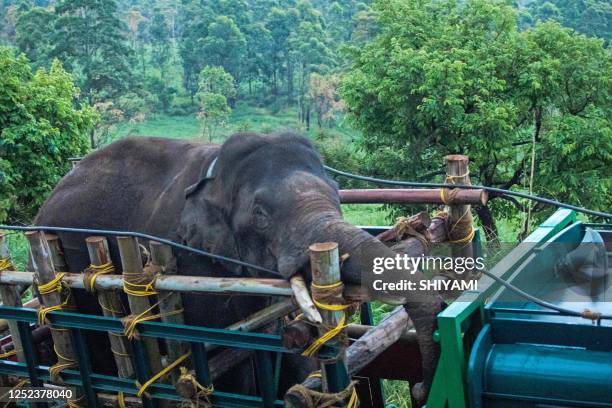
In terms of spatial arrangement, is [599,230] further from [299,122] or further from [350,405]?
[299,122]

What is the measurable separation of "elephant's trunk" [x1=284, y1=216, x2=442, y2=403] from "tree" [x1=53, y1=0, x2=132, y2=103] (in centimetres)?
2900

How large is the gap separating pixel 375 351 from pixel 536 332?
0.82 meters

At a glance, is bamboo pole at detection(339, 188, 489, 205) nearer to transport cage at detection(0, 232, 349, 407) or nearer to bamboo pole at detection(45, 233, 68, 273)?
transport cage at detection(0, 232, 349, 407)

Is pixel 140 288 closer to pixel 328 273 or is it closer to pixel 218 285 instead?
pixel 218 285

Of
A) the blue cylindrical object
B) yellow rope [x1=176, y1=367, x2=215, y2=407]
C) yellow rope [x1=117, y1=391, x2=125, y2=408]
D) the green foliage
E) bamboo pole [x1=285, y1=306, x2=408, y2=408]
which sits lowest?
the green foliage

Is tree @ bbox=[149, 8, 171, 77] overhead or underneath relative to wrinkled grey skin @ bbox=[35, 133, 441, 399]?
underneath

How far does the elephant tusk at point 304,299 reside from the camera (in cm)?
259

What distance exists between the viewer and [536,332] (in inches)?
96.3

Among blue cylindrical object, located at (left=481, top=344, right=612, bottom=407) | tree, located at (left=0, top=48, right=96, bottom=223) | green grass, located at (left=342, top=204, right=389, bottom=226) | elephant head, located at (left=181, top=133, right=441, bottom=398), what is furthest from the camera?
green grass, located at (left=342, top=204, right=389, bottom=226)

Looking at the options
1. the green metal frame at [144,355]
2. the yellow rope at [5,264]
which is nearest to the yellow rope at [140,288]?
the green metal frame at [144,355]

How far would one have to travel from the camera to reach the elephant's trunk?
273cm

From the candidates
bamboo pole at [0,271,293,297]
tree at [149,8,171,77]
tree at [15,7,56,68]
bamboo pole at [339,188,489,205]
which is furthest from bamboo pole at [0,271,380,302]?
tree at [149,8,171,77]

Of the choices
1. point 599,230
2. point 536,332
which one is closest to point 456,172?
point 599,230

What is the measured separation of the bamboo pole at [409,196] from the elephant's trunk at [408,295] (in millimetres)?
987
